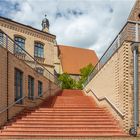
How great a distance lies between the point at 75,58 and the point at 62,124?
162 ft

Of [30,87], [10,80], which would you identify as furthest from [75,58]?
[10,80]

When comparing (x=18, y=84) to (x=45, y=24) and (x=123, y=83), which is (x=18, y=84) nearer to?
(x=123, y=83)

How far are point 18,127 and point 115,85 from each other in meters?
5.03

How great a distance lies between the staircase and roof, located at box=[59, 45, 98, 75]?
4115 centimetres

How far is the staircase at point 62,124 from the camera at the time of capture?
11.7 m

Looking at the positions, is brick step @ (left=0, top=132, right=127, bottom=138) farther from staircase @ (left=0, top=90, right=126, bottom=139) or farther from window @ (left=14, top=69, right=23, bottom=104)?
window @ (left=14, top=69, right=23, bottom=104)

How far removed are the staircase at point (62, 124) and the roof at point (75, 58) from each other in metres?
41.2

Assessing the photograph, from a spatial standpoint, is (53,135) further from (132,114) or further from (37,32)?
(37,32)

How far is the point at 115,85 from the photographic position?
561 inches

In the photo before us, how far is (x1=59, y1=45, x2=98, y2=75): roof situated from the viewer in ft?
189

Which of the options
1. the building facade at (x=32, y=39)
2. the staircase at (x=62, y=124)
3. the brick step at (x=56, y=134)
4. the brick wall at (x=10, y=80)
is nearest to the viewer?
the brick step at (x=56, y=134)

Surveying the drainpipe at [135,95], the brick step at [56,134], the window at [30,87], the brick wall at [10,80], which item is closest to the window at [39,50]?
the window at [30,87]

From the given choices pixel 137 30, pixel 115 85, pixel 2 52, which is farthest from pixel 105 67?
pixel 2 52

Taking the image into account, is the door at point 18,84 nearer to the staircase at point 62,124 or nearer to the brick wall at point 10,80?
the brick wall at point 10,80
